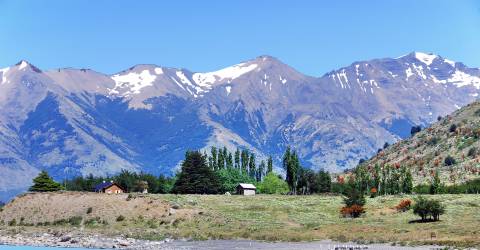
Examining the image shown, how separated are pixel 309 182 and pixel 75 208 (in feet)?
233

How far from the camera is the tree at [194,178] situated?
16962cm

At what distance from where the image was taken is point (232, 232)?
394 ft

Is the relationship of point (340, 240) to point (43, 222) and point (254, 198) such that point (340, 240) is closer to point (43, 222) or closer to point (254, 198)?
point (254, 198)

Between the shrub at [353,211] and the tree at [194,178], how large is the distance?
147ft

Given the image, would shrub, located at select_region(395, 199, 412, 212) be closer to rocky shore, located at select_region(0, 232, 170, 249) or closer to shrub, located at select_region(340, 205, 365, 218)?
shrub, located at select_region(340, 205, 365, 218)

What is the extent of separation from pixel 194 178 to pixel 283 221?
146 ft

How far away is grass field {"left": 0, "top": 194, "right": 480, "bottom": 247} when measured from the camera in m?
108

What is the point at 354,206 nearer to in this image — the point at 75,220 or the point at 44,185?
the point at 75,220

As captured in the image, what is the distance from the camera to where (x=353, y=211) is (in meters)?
133

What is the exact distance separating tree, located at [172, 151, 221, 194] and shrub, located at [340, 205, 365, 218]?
147 feet

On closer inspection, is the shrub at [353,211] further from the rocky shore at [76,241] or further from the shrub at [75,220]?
the shrub at [75,220]

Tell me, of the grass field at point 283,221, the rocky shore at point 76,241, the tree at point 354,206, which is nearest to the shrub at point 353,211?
the tree at point 354,206

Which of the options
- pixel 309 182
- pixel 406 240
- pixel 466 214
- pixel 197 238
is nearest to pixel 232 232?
pixel 197 238

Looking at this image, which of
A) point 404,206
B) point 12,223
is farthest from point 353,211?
point 12,223
